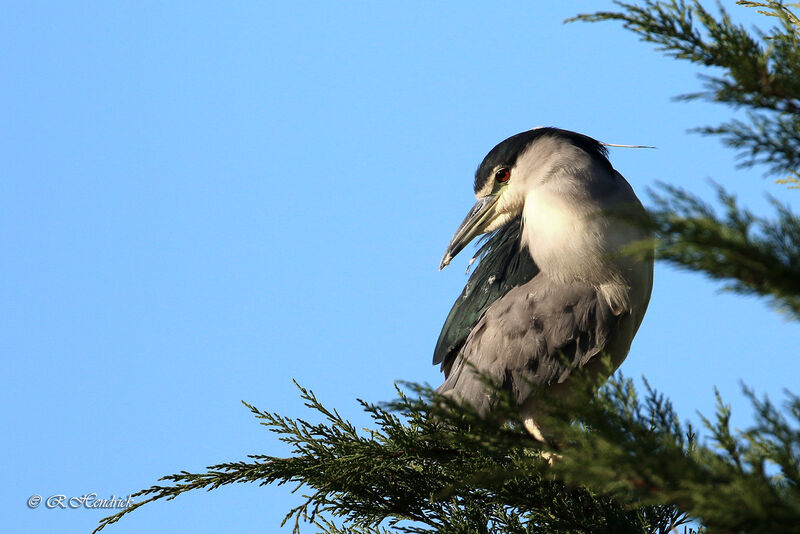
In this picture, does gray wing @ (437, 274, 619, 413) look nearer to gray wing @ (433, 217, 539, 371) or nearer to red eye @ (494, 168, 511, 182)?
gray wing @ (433, 217, 539, 371)

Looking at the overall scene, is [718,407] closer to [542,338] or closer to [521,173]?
[542,338]

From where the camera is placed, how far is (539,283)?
432 cm

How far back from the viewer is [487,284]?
4629mm

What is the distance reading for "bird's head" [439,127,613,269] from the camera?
440 centimetres

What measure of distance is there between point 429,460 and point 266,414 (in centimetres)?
77

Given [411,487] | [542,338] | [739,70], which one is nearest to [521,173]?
[542,338]

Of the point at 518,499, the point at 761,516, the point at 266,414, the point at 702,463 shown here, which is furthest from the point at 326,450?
the point at 761,516

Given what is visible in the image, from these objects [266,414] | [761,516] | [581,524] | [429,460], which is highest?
[266,414]

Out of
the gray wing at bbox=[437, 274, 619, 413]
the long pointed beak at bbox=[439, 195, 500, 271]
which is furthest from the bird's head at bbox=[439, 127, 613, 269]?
the gray wing at bbox=[437, 274, 619, 413]

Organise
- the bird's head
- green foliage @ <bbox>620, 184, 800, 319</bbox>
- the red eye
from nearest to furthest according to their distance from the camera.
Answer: green foliage @ <bbox>620, 184, 800, 319</bbox> < the bird's head < the red eye

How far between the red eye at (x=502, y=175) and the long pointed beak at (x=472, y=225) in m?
0.12

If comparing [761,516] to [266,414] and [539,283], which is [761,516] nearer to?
[266,414]

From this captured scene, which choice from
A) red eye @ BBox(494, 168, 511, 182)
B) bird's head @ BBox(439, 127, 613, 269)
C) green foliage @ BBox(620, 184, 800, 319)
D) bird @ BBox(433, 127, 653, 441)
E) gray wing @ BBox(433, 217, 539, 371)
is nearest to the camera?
green foliage @ BBox(620, 184, 800, 319)

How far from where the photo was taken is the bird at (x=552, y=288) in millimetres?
4098
